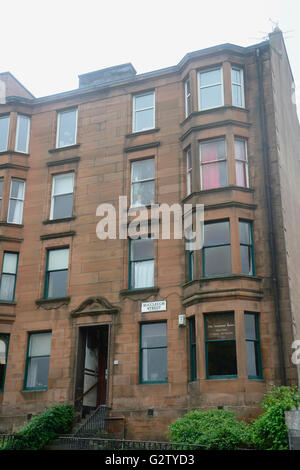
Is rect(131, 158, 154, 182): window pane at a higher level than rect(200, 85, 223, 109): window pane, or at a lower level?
lower

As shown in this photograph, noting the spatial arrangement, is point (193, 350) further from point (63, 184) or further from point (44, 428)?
point (63, 184)

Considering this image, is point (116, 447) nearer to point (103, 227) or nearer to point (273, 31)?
point (103, 227)

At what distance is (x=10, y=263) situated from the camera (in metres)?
25.4

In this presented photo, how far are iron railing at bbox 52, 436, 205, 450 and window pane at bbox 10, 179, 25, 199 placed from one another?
12.0 meters

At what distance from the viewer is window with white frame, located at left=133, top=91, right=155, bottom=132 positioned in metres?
25.7

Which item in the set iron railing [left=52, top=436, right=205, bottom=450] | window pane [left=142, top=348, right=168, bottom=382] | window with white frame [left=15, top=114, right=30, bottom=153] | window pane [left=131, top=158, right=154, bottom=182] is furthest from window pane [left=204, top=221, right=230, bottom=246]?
window with white frame [left=15, top=114, right=30, bottom=153]

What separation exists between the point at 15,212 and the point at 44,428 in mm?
10696

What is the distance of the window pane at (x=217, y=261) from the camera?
21.1m

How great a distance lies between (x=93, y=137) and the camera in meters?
26.2

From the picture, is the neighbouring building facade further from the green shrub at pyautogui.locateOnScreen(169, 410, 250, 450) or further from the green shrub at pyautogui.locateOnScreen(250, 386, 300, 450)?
the green shrub at pyautogui.locateOnScreen(250, 386, 300, 450)

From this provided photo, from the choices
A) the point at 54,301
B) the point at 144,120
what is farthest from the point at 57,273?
the point at 144,120

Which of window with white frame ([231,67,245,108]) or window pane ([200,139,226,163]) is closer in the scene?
window pane ([200,139,226,163])

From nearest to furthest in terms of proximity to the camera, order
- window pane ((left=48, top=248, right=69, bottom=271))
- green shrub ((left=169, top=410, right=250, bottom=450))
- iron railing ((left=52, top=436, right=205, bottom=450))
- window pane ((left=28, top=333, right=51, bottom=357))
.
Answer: iron railing ((left=52, top=436, right=205, bottom=450))
green shrub ((left=169, top=410, right=250, bottom=450))
window pane ((left=28, top=333, right=51, bottom=357))
window pane ((left=48, top=248, right=69, bottom=271))

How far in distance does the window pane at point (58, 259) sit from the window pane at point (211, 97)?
893 cm
